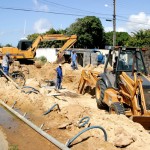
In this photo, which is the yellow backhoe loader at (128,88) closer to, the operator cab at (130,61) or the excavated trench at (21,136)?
the operator cab at (130,61)

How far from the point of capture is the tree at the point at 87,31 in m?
59.5

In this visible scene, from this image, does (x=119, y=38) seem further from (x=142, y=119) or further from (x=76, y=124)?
Answer: (x=76, y=124)

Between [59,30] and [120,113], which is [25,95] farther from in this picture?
[59,30]

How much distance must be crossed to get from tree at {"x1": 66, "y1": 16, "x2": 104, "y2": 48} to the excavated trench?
4983cm

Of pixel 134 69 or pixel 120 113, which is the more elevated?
pixel 134 69

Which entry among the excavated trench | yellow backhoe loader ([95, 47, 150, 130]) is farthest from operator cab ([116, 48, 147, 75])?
the excavated trench

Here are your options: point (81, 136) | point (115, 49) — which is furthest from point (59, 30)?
point (81, 136)

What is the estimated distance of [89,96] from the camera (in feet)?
54.7

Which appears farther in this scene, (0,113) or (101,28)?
(101,28)

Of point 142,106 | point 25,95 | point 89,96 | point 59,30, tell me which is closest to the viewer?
point 142,106

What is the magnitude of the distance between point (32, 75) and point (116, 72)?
15410 mm

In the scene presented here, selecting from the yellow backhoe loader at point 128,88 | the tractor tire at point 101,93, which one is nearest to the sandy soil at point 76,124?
the yellow backhoe loader at point 128,88

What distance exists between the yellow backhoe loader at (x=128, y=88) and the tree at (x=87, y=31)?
47229 millimetres

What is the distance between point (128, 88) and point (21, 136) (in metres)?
3.70
